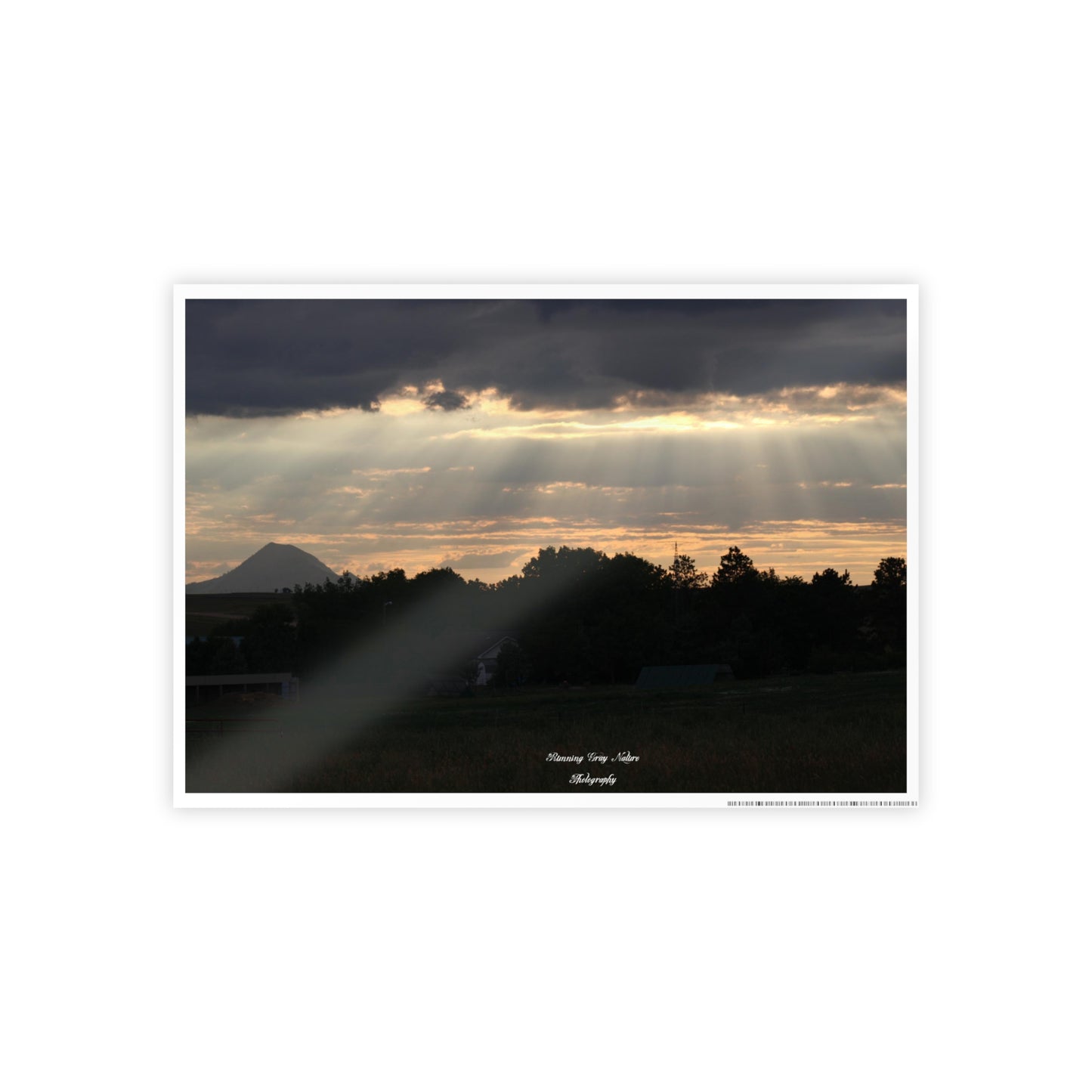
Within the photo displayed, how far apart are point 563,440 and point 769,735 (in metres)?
1.89

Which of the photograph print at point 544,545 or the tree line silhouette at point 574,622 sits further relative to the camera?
the tree line silhouette at point 574,622

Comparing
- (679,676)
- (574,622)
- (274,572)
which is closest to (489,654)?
(574,622)

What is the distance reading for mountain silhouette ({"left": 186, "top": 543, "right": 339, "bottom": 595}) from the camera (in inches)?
195

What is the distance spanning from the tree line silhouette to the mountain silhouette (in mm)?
66

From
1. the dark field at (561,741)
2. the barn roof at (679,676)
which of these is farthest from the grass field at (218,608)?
the barn roof at (679,676)

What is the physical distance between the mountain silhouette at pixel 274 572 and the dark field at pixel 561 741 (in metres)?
0.59

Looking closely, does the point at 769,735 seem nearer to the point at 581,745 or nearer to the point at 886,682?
the point at 886,682

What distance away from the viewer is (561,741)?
194 inches

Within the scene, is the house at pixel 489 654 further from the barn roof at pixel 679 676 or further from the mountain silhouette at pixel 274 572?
the mountain silhouette at pixel 274 572

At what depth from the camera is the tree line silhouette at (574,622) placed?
16.4ft

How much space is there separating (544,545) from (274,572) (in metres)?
1.43

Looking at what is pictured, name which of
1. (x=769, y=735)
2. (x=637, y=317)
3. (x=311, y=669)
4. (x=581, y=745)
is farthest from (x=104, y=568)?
(x=769, y=735)
